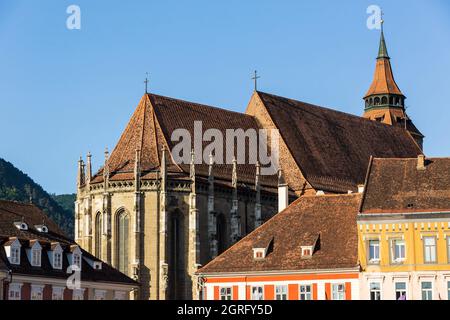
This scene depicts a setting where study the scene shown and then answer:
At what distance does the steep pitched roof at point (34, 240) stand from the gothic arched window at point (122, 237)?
16.2m

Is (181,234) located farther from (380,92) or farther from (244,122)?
(380,92)

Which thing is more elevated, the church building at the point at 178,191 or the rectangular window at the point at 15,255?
the church building at the point at 178,191

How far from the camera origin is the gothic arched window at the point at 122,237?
8525 centimetres

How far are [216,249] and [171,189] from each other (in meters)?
5.87

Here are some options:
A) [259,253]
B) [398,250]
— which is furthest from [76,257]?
[398,250]

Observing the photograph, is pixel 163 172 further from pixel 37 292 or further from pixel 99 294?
pixel 37 292

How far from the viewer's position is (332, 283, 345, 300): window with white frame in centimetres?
5897

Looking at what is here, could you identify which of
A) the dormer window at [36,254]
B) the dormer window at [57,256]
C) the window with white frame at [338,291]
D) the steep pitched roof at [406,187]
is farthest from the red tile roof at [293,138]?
the window with white frame at [338,291]

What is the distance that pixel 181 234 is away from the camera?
283 ft

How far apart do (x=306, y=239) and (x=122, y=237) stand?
88.6ft

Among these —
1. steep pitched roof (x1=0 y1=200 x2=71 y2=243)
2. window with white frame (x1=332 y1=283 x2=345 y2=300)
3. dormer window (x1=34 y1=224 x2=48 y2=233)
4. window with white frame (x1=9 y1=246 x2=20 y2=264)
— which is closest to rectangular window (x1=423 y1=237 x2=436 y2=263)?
window with white frame (x1=332 y1=283 x2=345 y2=300)

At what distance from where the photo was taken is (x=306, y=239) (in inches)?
2429

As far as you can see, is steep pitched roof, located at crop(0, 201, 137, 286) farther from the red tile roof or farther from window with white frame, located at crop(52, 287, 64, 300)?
the red tile roof

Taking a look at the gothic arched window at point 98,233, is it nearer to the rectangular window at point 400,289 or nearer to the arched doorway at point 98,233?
the arched doorway at point 98,233
